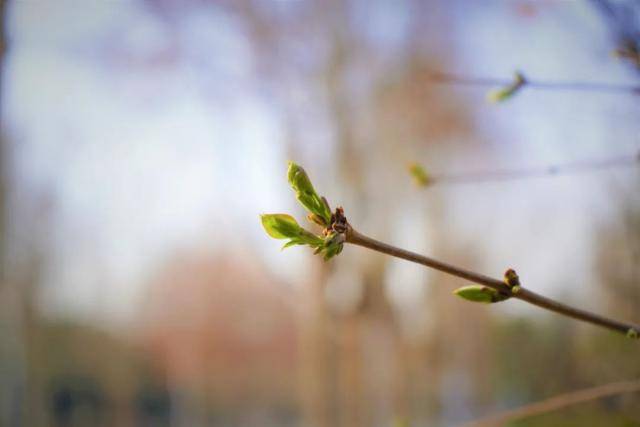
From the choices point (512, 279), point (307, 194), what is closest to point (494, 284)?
point (512, 279)

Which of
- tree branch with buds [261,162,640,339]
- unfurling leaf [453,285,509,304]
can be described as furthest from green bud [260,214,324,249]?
unfurling leaf [453,285,509,304]

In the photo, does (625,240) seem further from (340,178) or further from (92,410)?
(92,410)

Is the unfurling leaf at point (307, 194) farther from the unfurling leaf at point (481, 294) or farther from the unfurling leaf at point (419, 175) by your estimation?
the unfurling leaf at point (419, 175)

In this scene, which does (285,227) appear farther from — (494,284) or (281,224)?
(494,284)

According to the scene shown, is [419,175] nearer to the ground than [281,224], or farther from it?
farther from it

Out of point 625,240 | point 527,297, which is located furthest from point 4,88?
point 625,240
